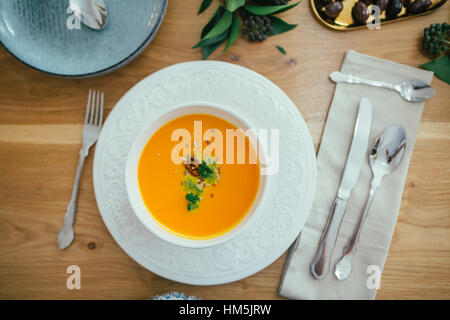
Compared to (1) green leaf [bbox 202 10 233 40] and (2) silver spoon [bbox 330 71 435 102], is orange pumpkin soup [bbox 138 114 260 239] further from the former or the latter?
(2) silver spoon [bbox 330 71 435 102]

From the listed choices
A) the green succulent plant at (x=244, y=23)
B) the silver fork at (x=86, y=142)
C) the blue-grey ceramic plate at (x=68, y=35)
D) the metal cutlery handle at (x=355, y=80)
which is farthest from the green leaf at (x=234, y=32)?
the silver fork at (x=86, y=142)

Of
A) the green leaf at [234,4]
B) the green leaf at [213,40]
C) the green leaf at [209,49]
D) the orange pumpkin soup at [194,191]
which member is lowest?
the orange pumpkin soup at [194,191]

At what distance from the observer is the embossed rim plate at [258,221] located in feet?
2.55

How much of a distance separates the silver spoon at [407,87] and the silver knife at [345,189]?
0.09 meters

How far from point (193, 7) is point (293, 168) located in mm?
568

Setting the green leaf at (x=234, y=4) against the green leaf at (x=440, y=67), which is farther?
the green leaf at (x=440, y=67)

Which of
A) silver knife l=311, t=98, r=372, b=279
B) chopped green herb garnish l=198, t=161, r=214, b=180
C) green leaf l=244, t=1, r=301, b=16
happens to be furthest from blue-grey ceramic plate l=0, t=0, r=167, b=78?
silver knife l=311, t=98, r=372, b=279

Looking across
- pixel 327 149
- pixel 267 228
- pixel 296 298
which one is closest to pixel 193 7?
pixel 327 149

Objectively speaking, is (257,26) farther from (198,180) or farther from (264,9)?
(198,180)

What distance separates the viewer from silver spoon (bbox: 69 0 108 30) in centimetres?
77

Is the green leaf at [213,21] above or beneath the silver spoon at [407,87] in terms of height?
above

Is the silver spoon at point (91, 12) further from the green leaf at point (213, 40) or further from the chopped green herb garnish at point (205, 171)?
the chopped green herb garnish at point (205, 171)

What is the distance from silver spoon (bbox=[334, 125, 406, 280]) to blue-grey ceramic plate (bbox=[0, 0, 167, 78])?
2.41 ft
